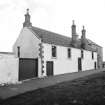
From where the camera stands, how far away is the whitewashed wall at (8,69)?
1402 cm

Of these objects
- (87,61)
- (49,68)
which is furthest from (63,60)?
(87,61)

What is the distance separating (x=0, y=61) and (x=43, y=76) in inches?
297

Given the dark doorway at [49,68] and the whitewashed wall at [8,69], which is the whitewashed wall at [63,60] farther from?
the whitewashed wall at [8,69]

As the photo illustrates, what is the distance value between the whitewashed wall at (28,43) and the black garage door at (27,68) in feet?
7.75

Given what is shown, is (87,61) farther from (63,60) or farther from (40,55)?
(40,55)

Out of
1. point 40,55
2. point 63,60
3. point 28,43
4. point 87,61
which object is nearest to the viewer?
point 40,55

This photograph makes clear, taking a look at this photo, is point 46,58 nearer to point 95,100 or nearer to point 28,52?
point 28,52

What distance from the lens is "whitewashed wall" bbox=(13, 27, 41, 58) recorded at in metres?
20.9

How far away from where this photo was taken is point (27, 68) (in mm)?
17422

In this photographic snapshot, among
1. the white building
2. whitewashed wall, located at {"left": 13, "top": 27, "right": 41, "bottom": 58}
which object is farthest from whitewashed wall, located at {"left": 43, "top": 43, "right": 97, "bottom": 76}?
whitewashed wall, located at {"left": 13, "top": 27, "right": 41, "bottom": 58}

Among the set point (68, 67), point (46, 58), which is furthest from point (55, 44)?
point (68, 67)

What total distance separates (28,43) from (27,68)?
5742 millimetres

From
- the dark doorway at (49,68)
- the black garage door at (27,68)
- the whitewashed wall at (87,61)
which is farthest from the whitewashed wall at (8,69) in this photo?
the whitewashed wall at (87,61)

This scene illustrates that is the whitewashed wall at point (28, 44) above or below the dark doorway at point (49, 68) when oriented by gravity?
above
